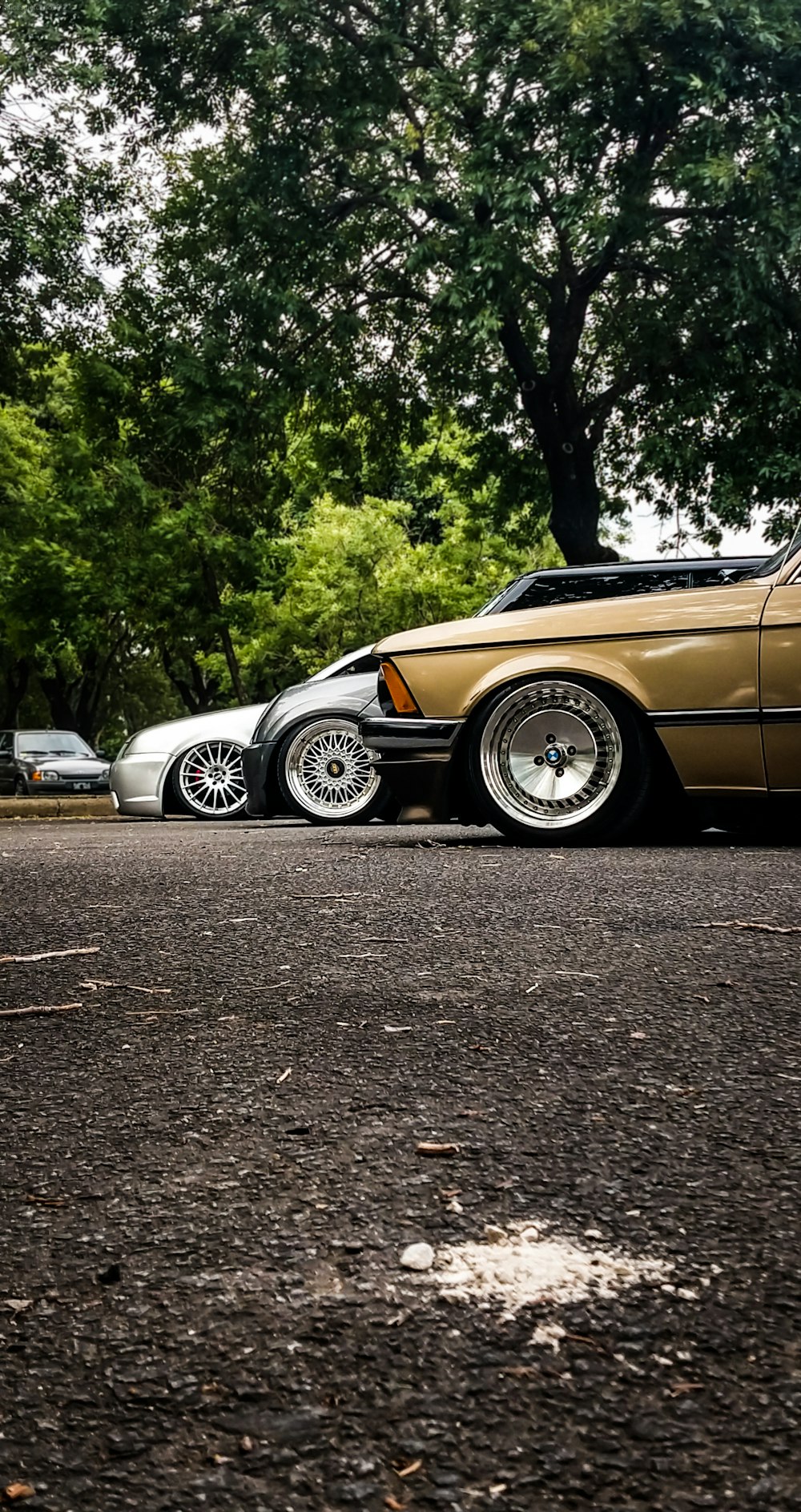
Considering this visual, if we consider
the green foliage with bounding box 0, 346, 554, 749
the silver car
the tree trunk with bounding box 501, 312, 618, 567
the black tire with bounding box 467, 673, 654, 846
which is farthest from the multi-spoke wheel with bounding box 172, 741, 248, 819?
the tree trunk with bounding box 501, 312, 618, 567

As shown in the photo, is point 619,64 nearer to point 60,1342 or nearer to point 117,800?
point 117,800

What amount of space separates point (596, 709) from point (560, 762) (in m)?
0.33

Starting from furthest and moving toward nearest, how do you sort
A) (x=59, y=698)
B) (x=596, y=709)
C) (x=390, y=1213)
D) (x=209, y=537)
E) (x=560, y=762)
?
1. (x=59, y=698)
2. (x=209, y=537)
3. (x=560, y=762)
4. (x=596, y=709)
5. (x=390, y=1213)

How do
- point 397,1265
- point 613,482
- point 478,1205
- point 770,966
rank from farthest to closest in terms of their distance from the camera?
point 613,482 → point 770,966 → point 478,1205 → point 397,1265

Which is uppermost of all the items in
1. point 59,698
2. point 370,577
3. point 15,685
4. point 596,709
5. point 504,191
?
point 504,191

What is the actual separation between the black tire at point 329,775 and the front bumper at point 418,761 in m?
2.88

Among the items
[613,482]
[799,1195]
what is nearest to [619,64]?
[613,482]

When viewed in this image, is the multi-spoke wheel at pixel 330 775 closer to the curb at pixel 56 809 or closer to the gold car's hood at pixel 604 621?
the gold car's hood at pixel 604 621

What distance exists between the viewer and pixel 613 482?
826 inches

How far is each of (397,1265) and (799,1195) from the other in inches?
24.1

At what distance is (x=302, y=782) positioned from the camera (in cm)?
1043

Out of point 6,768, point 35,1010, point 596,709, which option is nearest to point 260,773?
point 596,709

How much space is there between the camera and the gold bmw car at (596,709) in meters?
6.65

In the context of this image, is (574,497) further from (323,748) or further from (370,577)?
(370,577)
